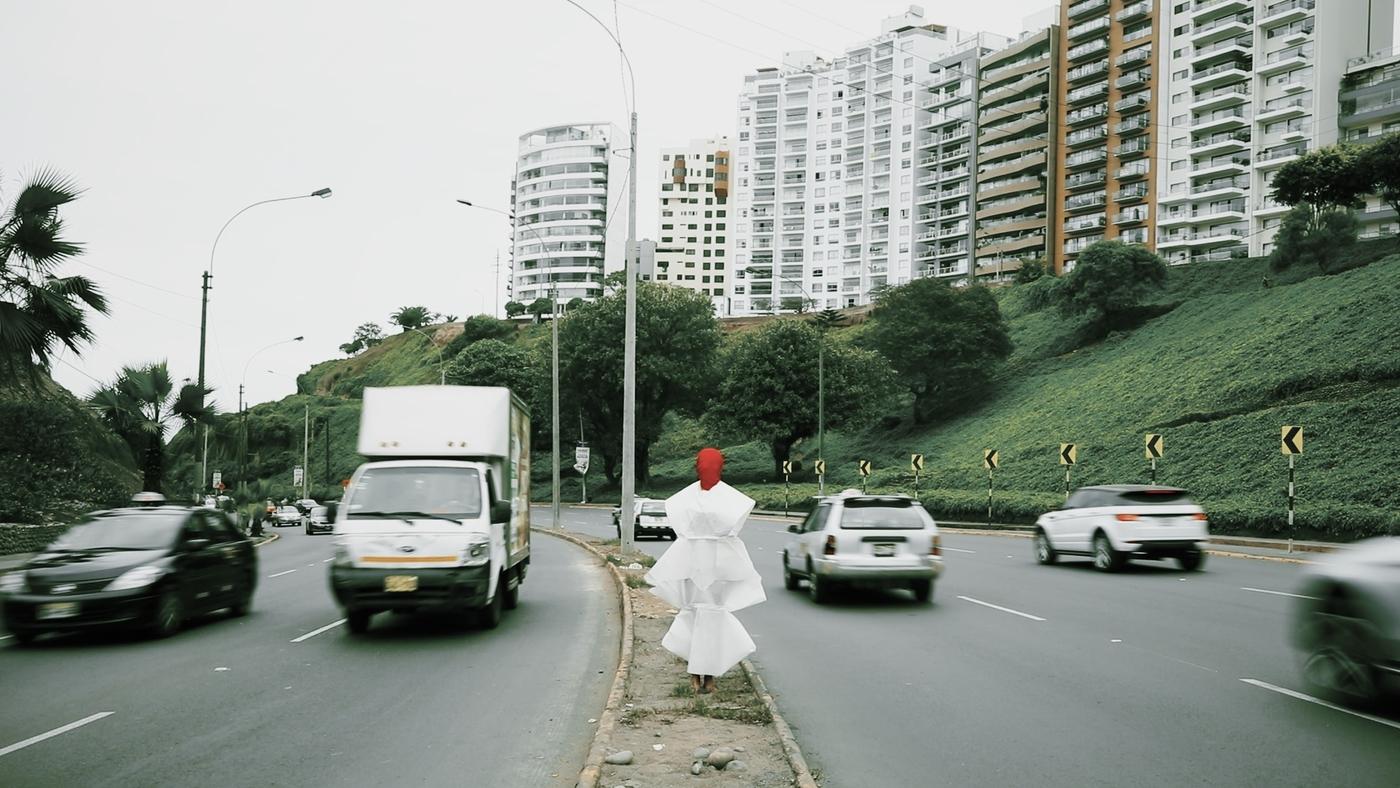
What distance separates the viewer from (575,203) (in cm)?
15512

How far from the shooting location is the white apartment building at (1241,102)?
77.9 meters

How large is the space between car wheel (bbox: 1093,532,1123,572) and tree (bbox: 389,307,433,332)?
Answer: 131755 millimetres

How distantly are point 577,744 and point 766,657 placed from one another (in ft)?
12.9


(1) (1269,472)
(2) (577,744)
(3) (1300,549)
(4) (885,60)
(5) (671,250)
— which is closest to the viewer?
(2) (577,744)

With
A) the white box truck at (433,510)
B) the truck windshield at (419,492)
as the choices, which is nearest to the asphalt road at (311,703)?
the white box truck at (433,510)

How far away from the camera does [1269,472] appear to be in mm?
34625

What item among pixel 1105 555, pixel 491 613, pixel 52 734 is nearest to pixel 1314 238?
pixel 1105 555

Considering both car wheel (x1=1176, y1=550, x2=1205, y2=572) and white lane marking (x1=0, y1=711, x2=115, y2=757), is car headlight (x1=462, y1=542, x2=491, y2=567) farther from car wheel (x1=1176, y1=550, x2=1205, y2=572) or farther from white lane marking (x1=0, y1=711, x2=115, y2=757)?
car wheel (x1=1176, y1=550, x2=1205, y2=572)

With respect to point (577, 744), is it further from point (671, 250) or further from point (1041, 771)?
point (671, 250)

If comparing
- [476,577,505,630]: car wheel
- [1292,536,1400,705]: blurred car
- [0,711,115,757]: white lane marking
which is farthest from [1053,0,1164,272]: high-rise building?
[0,711,115,757]: white lane marking

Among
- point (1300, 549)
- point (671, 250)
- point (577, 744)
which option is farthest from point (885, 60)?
point (577, 744)

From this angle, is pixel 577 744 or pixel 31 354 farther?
pixel 31 354

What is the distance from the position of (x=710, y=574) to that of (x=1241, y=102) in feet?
292

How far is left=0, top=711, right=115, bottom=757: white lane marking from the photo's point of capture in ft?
22.7
